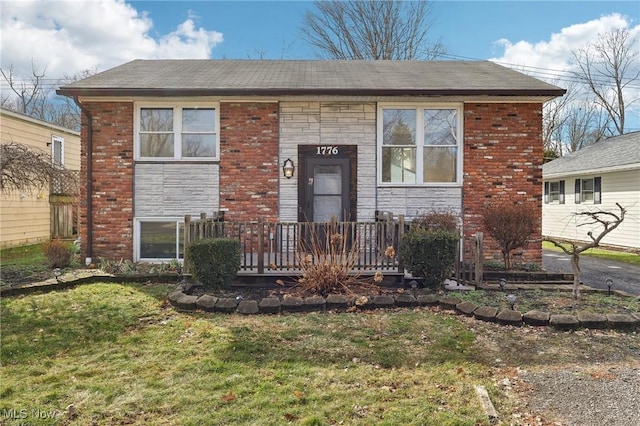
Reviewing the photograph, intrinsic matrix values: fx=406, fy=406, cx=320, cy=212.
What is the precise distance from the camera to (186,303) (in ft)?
18.1

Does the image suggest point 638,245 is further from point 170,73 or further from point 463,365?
point 170,73

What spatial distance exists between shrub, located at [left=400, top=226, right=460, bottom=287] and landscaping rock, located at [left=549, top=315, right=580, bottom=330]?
5.86 feet

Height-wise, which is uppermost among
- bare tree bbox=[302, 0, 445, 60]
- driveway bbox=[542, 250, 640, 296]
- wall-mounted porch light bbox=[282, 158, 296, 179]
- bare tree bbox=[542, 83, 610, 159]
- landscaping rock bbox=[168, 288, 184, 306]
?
bare tree bbox=[302, 0, 445, 60]

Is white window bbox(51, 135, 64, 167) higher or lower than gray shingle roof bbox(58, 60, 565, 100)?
lower

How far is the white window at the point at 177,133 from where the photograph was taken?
912 centimetres

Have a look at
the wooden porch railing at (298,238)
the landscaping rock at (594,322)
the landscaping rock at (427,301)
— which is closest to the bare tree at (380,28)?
the wooden porch railing at (298,238)

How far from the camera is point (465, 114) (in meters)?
9.04

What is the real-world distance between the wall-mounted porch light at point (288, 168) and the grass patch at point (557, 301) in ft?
14.7

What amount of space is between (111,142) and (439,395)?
8.62m

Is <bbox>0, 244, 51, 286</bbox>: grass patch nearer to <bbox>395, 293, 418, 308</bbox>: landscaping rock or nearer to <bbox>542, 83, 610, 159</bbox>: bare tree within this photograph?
<bbox>395, 293, 418, 308</bbox>: landscaping rock

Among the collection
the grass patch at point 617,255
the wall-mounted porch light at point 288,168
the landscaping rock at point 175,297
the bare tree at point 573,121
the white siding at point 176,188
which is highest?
the bare tree at point 573,121

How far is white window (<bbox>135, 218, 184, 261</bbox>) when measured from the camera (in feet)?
30.2

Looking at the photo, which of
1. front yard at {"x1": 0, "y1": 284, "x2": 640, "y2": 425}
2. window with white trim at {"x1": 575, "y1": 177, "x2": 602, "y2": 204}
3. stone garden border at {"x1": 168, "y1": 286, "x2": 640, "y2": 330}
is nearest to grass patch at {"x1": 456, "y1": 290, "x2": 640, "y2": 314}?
stone garden border at {"x1": 168, "y1": 286, "x2": 640, "y2": 330}

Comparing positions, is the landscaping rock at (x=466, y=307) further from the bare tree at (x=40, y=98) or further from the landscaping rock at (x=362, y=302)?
the bare tree at (x=40, y=98)
